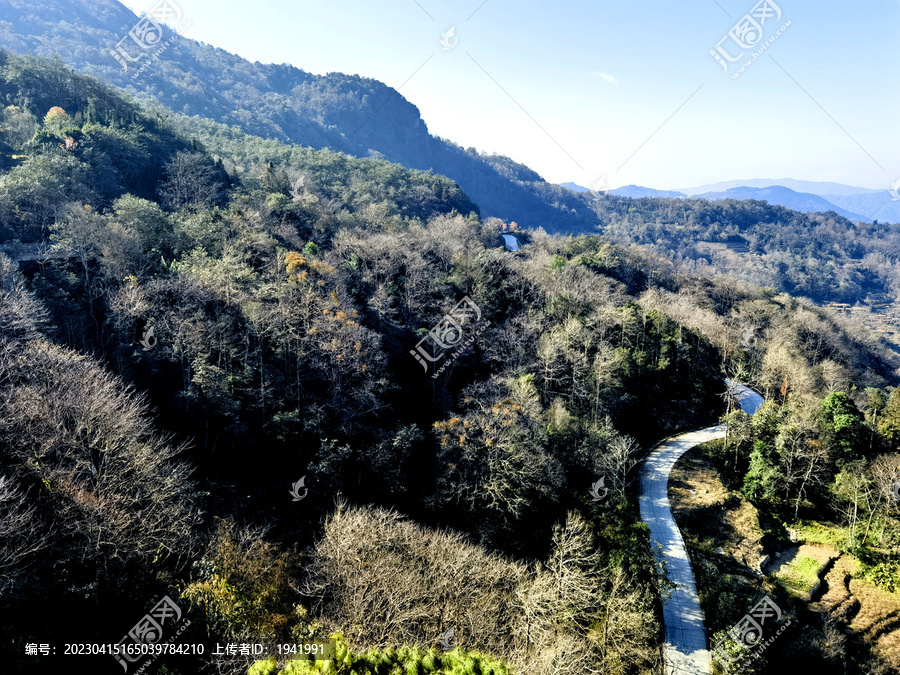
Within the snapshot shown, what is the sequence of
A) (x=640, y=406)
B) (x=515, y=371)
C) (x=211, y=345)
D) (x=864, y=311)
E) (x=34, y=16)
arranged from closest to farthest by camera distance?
(x=211, y=345)
(x=515, y=371)
(x=640, y=406)
(x=34, y=16)
(x=864, y=311)

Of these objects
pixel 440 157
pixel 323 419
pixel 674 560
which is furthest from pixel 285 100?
pixel 674 560

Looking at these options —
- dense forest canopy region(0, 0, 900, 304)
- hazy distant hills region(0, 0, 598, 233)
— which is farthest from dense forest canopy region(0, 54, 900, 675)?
dense forest canopy region(0, 0, 900, 304)

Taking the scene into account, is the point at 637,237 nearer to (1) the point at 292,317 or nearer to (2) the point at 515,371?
(2) the point at 515,371

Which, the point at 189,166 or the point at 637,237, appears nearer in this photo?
the point at 189,166

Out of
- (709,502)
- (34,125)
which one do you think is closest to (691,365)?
(709,502)

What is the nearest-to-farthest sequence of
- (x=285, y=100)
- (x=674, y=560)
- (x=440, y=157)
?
(x=674, y=560)
(x=285, y=100)
(x=440, y=157)

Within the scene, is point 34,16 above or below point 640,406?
below

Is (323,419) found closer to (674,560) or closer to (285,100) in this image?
(674,560)

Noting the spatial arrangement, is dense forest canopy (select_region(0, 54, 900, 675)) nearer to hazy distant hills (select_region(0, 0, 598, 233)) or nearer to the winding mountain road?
the winding mountain road
